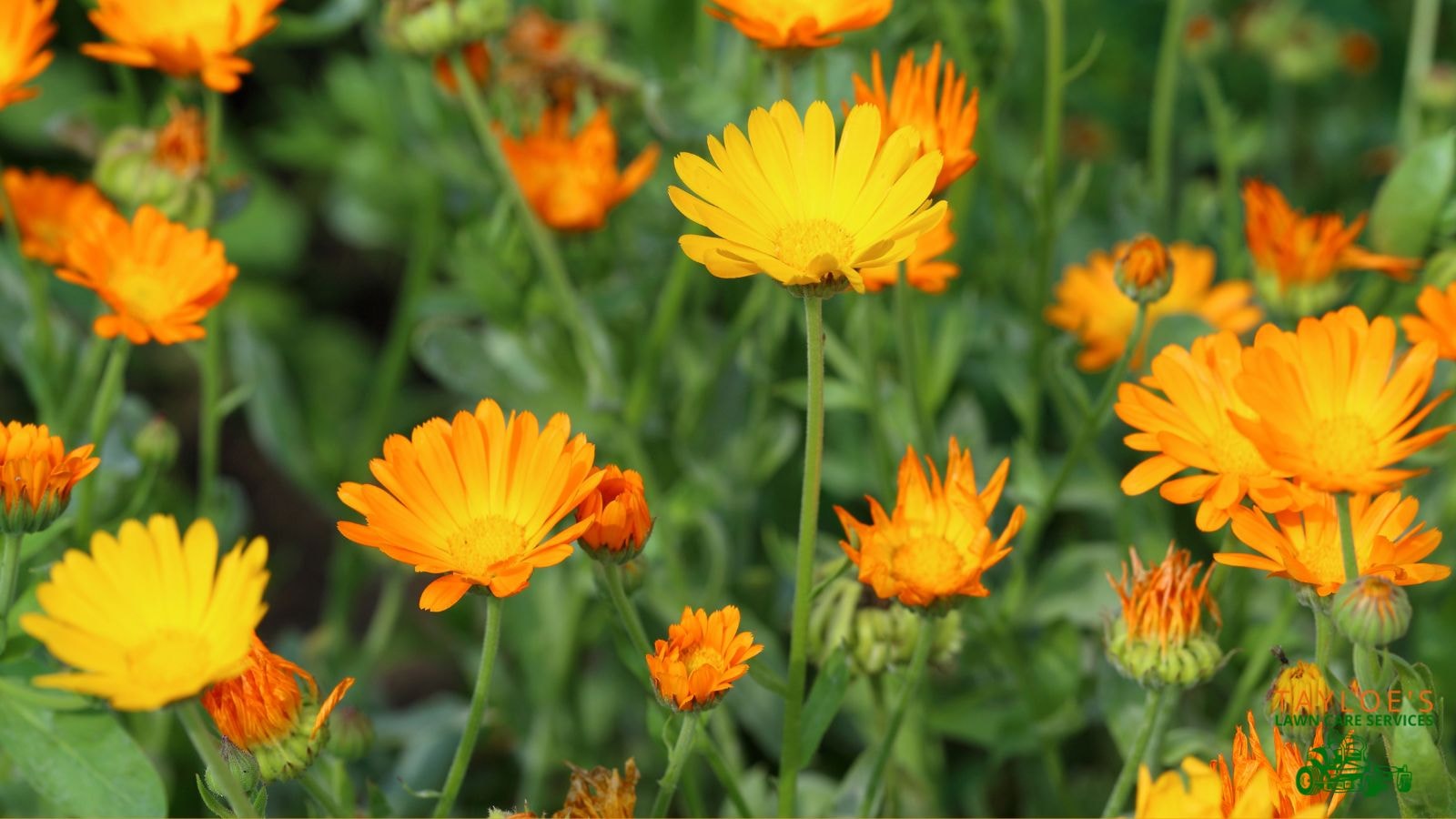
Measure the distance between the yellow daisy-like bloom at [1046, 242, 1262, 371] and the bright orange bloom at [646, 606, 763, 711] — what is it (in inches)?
30.0

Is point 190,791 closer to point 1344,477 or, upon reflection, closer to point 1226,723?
point 1226,723

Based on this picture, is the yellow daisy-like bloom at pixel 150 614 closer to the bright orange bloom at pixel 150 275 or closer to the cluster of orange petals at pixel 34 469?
the cluster of orange petals at pixel 34 469

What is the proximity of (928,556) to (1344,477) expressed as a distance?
0.26 m

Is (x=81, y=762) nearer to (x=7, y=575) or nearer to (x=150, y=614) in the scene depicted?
(x=7, y=575)

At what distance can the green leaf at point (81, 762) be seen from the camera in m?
1.07

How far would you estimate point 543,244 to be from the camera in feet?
4.80

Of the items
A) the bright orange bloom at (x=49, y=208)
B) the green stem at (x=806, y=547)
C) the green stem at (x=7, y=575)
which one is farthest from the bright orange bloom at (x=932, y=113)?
the bright orange bloom at (x=49, y=208)

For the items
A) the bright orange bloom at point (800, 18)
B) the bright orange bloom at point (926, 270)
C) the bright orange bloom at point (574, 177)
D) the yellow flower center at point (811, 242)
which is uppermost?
the bright orange bloom at point (800, 18)

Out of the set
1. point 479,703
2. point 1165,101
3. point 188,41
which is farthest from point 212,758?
point 1165,101

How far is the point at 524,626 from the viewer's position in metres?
1.73

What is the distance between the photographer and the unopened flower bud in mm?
844

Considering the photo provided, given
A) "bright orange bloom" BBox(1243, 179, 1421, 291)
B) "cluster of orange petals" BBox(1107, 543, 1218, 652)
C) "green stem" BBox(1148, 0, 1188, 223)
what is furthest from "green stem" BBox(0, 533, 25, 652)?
"green stem" BBox(1148, 0, 1188, 223)

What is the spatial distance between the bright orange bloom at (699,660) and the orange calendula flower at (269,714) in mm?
197

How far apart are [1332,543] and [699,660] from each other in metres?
0.42
